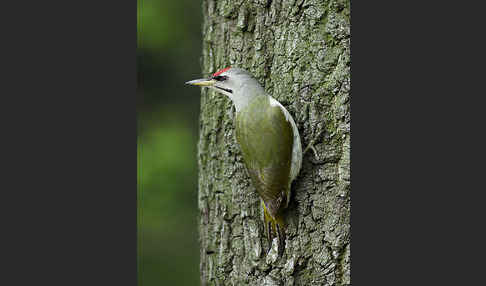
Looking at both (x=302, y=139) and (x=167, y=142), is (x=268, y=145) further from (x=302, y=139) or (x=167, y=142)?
(x=167, y=142)

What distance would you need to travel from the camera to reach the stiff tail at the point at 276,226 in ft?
6.11

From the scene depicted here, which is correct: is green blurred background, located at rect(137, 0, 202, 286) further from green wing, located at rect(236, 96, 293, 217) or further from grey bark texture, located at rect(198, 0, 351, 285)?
green wing, located at rect(236, 96, 293, 217)

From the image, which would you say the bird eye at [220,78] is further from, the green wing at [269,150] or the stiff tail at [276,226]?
the stiff tail at [276,226]

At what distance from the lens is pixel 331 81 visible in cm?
176

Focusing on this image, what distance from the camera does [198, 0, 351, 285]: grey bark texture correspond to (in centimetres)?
175

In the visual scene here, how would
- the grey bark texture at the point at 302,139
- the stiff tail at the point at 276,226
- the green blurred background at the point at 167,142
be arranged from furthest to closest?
the green blurred background at the point at 167,142 < the stiff tail at the point at 276,226 < the grey bark texture at the point at 302,139

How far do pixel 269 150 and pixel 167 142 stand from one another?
68.7 inches

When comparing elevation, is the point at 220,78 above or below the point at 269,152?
above

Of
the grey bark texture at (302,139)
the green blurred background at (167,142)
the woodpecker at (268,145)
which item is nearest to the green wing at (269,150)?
the woodpecker at (268,145)

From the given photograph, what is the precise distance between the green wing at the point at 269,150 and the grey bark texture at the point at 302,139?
12 centimetres

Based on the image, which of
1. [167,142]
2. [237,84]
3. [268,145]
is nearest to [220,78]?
[237,84]

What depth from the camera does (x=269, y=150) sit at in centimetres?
178

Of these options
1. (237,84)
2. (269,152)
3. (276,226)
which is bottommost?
(276,226)

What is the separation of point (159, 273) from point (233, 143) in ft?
5.95
